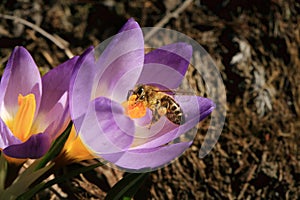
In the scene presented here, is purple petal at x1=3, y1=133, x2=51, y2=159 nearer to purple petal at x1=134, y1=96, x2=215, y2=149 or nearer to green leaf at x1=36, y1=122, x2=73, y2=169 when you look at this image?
green leaf at x1=36, y1=122, x2=73, y2=169

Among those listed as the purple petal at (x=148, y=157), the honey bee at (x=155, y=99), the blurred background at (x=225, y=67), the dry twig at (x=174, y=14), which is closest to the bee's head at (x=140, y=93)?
the honey bee at (x=155, y=99)

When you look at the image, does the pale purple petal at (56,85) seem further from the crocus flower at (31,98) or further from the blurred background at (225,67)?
the blurred background at (225,67)

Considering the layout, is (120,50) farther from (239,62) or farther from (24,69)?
(239,62)

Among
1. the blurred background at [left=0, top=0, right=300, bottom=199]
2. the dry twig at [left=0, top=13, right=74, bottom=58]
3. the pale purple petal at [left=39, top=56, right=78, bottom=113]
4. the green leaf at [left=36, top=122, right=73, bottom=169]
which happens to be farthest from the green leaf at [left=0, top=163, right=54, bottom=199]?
the dry twig at [left=0, top=13, right=74, bottom=58]

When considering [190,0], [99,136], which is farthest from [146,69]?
[190,0]

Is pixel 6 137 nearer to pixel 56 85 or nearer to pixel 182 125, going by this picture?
pixel 56 85

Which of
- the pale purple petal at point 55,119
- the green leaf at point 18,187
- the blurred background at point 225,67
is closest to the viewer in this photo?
the pale purple petal at point 55,119

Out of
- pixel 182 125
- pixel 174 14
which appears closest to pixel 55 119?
pixel 182 125
